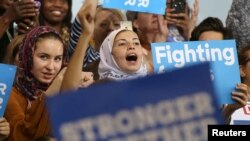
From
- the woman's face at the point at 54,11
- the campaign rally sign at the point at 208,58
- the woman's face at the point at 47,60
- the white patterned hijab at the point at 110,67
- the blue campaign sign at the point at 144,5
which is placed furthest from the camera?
the woman's face at the point at 54,11

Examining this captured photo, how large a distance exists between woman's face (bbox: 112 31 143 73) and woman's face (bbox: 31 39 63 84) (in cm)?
41

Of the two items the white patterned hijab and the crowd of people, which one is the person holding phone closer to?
the crowd of people

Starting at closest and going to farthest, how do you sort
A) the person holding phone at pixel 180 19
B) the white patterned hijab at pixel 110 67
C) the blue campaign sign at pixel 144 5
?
the white patterned hijab at pixel 110 67, the blue campaign sign at pixel 144 5, the person holding phone at pixel 180 19

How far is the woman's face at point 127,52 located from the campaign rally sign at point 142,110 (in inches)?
87.5

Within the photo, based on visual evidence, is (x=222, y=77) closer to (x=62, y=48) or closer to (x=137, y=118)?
(x=62, y=48)

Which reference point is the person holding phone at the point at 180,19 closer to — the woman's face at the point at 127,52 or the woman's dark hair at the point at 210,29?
the woman's dark hair at the point at 210,29

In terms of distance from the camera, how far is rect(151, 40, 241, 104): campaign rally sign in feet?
12.9

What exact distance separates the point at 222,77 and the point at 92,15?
706 mm

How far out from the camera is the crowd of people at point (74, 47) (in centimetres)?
361

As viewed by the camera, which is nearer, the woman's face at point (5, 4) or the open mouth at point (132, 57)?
the open mouth at point (132, 57)

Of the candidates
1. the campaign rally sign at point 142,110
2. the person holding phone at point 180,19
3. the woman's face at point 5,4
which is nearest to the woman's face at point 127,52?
the woman's face at point 5,4

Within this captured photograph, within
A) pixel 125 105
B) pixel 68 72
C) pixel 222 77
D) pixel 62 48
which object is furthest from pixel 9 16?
pixel 125 105

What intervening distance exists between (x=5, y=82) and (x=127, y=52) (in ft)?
2.66

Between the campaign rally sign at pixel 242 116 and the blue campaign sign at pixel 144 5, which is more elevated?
the blue campaign sign at pixel 144 5
